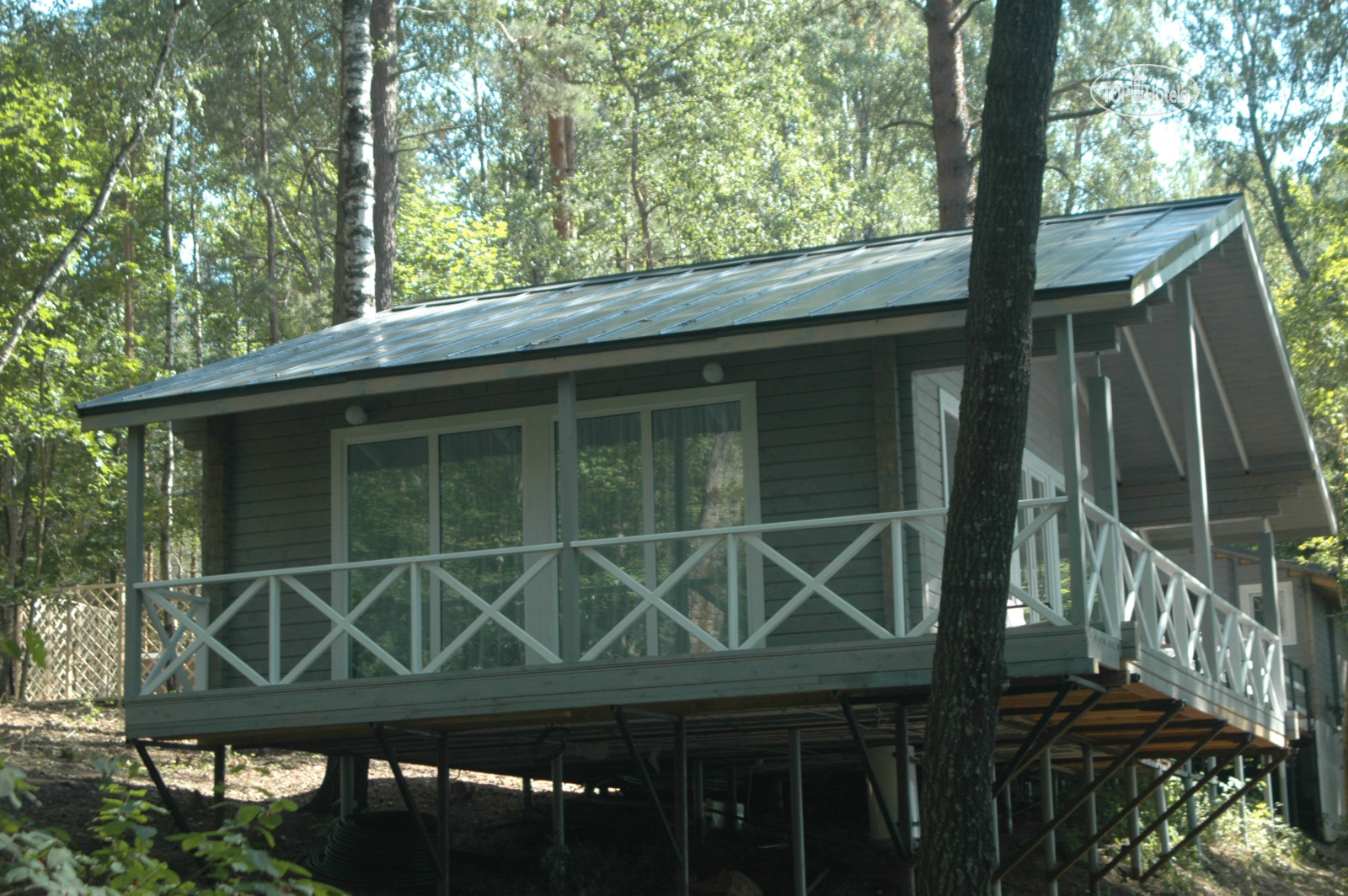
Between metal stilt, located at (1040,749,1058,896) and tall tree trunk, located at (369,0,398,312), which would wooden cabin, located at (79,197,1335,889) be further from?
tall tree trunk, located at (369,0,398,312)

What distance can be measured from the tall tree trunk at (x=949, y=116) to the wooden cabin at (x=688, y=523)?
22.5 feet

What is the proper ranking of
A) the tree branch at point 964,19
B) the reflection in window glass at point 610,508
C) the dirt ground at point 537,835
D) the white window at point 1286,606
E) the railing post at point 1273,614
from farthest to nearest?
the white window at point 1286,606
the tree branch at point 964,19
the railing post at point 1273,614
the dirt ground at point 537,835
the reflection in window glass at point 610,508

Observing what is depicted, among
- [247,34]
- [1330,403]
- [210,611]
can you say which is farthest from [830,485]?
[247,34]

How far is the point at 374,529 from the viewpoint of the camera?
1191cm

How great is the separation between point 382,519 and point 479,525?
37.4 inches

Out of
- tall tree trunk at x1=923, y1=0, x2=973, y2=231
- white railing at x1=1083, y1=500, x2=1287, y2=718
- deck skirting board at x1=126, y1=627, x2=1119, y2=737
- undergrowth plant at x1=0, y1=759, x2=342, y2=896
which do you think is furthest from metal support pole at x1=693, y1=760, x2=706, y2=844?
tall tree trunk at x1=923, y1=0, x2=973, y2=231

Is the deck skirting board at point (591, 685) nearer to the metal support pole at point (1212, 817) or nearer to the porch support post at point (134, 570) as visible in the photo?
the porch support post at point (134, 570)

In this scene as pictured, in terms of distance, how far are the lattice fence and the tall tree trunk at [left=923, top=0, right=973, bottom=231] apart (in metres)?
13.6

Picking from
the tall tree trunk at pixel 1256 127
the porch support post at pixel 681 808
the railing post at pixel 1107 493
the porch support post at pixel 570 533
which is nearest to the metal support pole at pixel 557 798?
the porch support post at pixel 681 808

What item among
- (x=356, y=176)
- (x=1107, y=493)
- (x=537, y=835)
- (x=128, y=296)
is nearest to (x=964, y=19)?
(x=356, y=176)

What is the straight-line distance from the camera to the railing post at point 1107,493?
893 centimetres

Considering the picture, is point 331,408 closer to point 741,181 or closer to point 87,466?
point 87,466

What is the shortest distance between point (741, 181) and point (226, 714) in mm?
19864

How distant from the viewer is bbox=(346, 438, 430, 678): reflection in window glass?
1151cm
